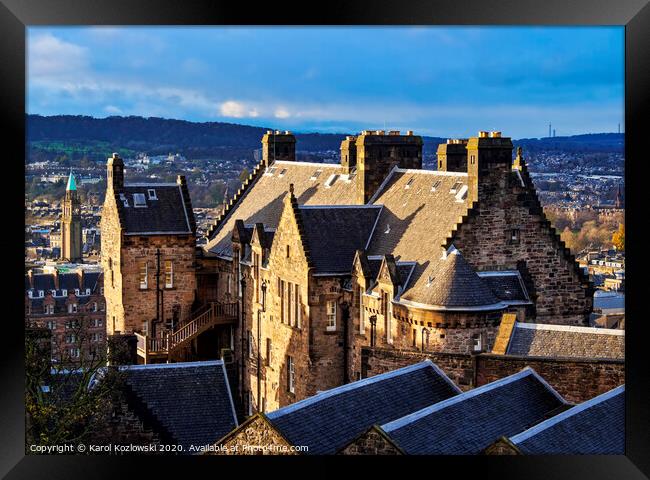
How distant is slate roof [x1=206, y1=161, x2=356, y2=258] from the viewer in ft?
159

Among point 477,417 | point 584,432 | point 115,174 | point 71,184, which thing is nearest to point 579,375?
point 477,417

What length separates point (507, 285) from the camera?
39531 millimetres

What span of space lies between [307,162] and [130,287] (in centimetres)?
863

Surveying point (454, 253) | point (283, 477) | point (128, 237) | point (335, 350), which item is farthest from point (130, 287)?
point (283, 477)

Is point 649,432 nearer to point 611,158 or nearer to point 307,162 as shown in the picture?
point 611,158

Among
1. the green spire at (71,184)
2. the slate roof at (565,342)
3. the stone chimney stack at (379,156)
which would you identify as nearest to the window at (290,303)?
the stone chimney stack at (379,156)

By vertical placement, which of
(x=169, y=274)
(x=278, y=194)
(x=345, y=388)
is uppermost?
(x=278, y=194)

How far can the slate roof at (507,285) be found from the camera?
128 ft

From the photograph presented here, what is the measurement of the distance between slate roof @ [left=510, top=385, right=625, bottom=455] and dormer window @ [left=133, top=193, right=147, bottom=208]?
29.2 m

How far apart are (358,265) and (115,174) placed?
46.3 ft

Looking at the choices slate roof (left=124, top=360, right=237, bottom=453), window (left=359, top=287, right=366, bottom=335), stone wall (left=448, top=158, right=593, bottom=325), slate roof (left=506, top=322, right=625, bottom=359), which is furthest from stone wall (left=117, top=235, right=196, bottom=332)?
slate roof (left=506, top=322, right=625, bottom=359)

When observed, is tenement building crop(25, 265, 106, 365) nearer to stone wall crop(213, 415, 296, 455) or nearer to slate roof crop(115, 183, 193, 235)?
slate roof crop(115, 183, 193, 235)

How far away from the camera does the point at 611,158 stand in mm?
33812

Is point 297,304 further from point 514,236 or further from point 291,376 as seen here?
point 514,236
